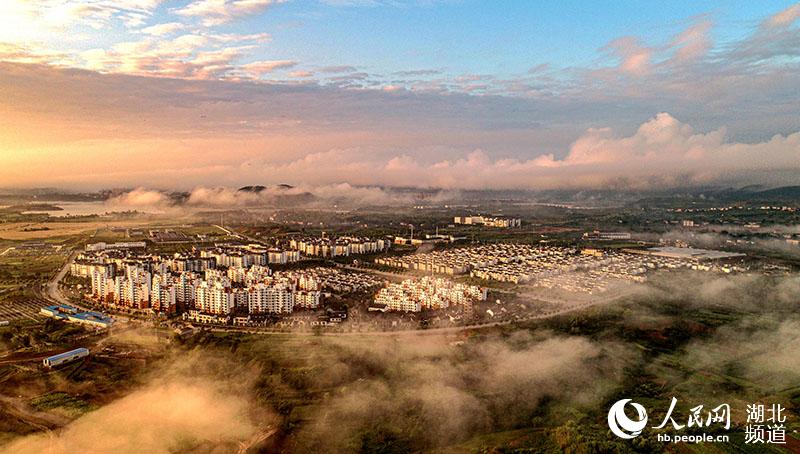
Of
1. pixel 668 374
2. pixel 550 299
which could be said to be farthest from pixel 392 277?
pixel 668 374

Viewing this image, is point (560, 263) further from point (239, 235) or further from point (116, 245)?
point (116, 245)

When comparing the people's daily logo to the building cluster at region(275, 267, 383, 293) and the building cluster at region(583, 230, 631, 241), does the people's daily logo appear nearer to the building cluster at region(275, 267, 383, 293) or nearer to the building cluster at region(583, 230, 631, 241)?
the building cluster at region(275, 267, 383, 293)

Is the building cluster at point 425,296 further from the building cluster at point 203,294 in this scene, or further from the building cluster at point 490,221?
the building cluster at point 490,221

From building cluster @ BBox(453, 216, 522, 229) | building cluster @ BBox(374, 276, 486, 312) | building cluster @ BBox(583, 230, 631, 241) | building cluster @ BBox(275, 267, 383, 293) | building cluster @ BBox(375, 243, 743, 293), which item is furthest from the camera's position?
building cluster @ BBox(453, 216, 522, 229)

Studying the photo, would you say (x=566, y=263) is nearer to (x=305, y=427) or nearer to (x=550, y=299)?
(x=550, y=299)

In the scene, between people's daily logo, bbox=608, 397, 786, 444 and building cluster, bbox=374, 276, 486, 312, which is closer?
people's daily logo, bbox=608, 397, 786, 444

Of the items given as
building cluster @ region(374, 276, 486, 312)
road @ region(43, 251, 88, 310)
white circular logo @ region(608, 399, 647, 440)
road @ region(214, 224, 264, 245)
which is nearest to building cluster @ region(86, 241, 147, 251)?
road @ region(43, 251, 88, 310)
